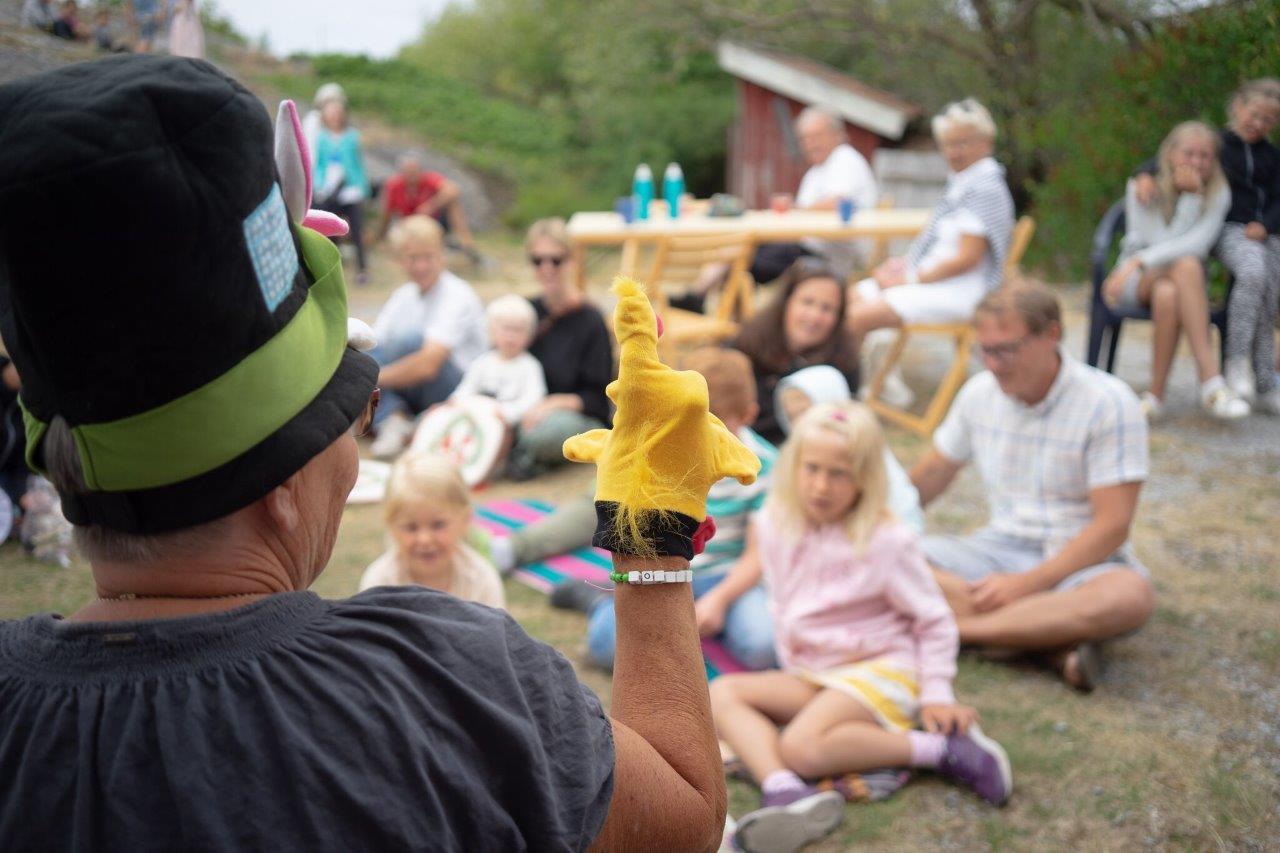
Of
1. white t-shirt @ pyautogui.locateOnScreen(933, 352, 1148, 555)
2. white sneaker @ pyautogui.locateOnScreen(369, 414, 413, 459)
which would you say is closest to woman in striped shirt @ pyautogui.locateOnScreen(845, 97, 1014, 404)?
white t-shirt @ pyautogui.locateOnScreen(933, 352, 1148, 555)

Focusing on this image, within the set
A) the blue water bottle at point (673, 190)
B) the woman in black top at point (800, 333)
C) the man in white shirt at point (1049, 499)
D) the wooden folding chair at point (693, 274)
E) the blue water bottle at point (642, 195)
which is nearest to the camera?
the man in white shirt at point (1049, 499)

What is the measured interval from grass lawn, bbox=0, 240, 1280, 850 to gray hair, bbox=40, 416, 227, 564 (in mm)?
2240

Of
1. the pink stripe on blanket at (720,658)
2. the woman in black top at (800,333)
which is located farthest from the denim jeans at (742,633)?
the woman in black top at (800,333)

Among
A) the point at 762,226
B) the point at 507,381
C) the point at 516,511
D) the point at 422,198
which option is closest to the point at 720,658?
the point at 516,511

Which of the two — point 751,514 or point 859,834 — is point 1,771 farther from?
point 751,514

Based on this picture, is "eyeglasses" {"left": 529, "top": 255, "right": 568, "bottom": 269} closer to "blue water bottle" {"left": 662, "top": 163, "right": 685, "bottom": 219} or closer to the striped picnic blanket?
the striped picnic blanket

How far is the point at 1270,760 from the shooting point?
3.08m

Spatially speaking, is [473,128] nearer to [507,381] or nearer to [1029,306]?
[507,381]

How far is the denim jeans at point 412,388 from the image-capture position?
21.6ft

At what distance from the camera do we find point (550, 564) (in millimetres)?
4848

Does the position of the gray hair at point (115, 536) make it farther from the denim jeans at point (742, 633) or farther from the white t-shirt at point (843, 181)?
the white t-shirt at point (843, 181)

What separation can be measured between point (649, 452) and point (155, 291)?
551mm

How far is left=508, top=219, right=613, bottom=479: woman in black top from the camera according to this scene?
6.21 metres

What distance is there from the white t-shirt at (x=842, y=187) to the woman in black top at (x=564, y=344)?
7.92 feet
